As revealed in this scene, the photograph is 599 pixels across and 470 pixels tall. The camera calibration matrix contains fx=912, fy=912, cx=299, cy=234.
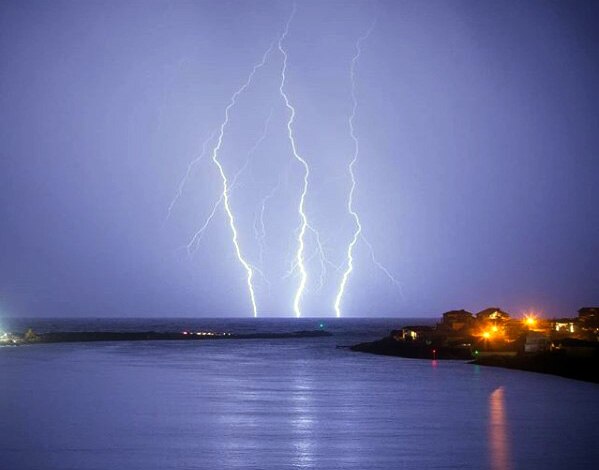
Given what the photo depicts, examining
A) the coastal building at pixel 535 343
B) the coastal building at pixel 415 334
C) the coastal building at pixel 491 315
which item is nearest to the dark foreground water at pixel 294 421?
the coastal building at pixel 535 343

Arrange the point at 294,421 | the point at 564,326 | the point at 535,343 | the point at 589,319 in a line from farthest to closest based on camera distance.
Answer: the point at 589,319, the point at 564,326, the point at 535,343, the point at 294,421

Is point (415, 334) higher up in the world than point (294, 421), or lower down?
higher up

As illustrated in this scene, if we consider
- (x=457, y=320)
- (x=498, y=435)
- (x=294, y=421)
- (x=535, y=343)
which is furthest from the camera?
Result: (x=457, y=320)

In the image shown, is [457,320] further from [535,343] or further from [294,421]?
[294,421]

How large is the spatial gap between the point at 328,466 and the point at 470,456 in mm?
3325

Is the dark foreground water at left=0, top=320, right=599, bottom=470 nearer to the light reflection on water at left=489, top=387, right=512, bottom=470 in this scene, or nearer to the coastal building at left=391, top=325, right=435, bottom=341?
the light reflection on water at left=489, top=387, right=512, bottom=470

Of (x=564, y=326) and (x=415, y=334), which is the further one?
(x=564, y=326)

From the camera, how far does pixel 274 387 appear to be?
124 ft

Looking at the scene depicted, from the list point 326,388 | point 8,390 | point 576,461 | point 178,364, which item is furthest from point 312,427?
point 178,364

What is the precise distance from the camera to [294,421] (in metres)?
25.5

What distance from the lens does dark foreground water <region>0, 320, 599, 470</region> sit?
19.2 m

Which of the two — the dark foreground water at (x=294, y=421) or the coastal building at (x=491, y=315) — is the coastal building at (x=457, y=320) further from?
the dark foreground water at (x=294, y=421)

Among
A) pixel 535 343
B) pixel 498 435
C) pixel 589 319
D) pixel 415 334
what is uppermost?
pixel 589 319

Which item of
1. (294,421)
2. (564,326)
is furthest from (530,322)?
(294,421)
